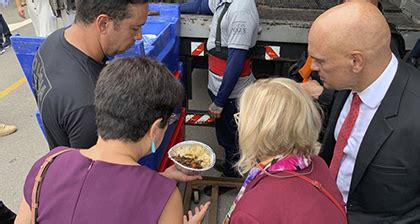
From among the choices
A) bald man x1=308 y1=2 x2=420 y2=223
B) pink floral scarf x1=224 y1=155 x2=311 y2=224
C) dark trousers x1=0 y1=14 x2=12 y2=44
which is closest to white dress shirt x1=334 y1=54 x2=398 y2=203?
bald man x1=308 y1=2 x2=420 y2=223

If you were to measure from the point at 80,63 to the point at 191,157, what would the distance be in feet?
2.94

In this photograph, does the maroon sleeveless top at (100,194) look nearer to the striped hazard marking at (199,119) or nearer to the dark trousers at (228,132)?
the dark trousers at (228,132)

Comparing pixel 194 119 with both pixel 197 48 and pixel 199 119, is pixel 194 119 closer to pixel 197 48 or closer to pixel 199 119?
pixel 199 119

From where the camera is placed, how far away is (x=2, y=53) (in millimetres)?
6984

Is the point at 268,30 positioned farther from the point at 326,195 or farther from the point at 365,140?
the point at 326,195

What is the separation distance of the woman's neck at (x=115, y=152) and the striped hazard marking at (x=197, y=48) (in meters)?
2.27

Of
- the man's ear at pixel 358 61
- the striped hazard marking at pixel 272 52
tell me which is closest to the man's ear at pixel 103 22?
the man's ear at pixel 358 61

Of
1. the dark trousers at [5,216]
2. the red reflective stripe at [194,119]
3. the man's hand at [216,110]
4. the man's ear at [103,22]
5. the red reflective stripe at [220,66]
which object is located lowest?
the dark trousers at [5,216]

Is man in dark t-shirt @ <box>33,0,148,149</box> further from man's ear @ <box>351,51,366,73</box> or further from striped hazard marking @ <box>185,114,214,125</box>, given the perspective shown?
striped hazard marking @ <box>185,114,214,125</box>

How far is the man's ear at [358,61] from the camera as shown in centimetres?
160

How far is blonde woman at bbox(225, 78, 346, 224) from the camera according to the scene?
1237 mm

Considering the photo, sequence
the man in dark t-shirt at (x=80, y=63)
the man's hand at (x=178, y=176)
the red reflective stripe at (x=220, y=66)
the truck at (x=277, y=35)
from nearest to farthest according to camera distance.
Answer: the man in dark t-shirt at (x=80, y=63)
the man's hand at (x=178, y=176)
the red reflective stripe at (x=220, y=66)
the truck at (x=277, y=35)

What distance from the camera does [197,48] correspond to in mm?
3428

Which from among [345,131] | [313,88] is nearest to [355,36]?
[345,131]
